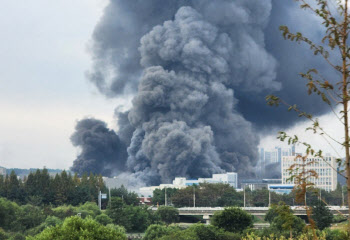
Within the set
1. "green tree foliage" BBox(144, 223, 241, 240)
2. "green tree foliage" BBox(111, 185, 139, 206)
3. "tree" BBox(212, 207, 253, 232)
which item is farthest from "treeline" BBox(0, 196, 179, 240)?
"green tree foliage" BBox(111, 185, 139, 206)

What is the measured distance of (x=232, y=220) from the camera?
53219mm

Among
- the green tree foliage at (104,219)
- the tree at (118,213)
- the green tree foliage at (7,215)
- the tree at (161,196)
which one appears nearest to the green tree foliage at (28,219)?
the green tree foliage at (7,215)

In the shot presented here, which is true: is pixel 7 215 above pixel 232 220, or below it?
below

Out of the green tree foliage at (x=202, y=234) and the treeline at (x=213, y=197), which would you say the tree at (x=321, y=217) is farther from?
the treeline at (x=213, y=197)

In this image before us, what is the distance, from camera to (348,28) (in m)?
8.99

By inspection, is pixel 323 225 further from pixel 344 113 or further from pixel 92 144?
pixel 92 144

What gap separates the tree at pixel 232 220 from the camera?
52.9 metres

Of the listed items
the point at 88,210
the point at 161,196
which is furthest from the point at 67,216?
the point at 161,196

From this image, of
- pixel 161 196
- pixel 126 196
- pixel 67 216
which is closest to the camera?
pixel 67 216

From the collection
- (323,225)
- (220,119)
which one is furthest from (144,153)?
(323,225)

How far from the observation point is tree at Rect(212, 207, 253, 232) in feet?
174

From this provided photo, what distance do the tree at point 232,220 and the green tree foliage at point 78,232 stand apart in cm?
2509

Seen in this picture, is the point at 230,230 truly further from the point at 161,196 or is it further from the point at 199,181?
the point at 199,181

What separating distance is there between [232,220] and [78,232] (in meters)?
27.4
